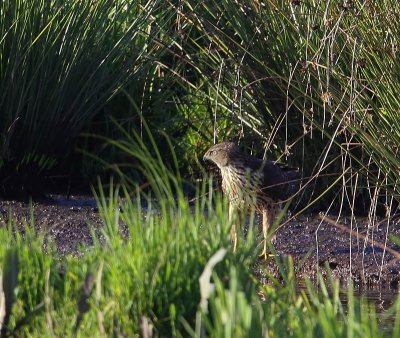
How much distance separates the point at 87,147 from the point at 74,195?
0.37 m

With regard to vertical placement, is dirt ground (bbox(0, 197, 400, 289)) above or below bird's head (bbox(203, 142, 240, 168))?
below

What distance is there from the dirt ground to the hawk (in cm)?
27

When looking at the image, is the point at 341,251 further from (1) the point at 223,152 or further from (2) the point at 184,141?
(2) the point at 184,141

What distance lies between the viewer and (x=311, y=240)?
644 cm

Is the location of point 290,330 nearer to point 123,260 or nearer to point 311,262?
point 123,260

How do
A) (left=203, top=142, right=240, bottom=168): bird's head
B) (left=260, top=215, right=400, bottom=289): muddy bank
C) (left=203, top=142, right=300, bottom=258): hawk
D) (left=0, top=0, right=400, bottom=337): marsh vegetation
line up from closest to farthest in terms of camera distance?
1. (left=0, top=0, right=400, bottom=337): marsh vegetation
2. (left=260, top=215, right=400, bottom=289): muddy bank
3. (left=203, top=142, right=300, bottom=258): hawk
4. (left=203, top=142, right=240, bottom=168): bird's head

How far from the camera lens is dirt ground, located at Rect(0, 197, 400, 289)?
5.71 meters

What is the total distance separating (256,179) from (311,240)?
67 cm

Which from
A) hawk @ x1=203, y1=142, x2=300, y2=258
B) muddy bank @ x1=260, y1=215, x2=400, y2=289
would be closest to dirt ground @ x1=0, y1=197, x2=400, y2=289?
muddy bank @ x1=260, y1=215, x2=400, y2=289

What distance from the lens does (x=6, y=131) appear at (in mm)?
6840

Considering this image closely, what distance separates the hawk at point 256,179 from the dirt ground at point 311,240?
0.88 ft

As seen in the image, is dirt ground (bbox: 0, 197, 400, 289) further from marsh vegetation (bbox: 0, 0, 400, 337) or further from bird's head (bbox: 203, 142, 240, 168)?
bird's head (bbox: 203, 142, 240, 168)

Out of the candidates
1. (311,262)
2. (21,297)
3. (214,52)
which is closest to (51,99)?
(214,52)

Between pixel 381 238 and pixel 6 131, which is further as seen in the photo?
pixel 6 131
